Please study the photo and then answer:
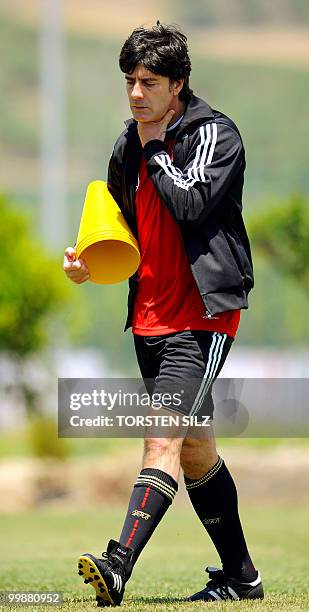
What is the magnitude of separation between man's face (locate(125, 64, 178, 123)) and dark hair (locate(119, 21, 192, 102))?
3 cm

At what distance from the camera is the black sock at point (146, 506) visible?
4.89 m

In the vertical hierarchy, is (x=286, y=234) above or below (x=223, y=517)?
below

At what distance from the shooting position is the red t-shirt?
5.18 m

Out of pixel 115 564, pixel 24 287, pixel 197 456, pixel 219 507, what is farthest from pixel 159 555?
pixel 24 287

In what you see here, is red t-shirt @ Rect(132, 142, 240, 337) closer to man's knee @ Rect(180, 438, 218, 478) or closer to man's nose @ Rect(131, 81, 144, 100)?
man's nose @ Rect(131, 81, 144, 100)

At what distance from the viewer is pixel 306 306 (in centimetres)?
5034

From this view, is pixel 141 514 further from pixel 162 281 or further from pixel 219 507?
pixel 162 281

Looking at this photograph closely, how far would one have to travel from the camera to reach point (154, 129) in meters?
5.23

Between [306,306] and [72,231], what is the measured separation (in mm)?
22529

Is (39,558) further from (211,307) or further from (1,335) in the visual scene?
(1,335)

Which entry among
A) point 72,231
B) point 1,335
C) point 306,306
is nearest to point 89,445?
point 1,335

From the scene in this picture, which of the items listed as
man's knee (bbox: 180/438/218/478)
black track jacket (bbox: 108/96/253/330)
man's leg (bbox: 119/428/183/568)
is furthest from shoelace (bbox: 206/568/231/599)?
black track jacket (bbox: 108/96/253/330)

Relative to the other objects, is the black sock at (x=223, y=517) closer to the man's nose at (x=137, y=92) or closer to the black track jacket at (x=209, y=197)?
the black track jacket at (x=209, y=197)

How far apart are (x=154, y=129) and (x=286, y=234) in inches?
543
